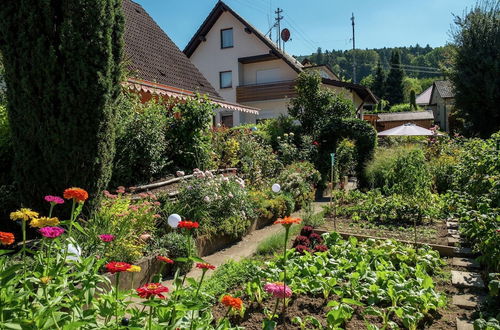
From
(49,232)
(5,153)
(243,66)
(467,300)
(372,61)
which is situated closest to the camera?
(49,232)

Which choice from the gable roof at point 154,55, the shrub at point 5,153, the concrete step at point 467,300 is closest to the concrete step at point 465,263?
the concrete step at point 467,300

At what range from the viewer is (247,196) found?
7.17 metres

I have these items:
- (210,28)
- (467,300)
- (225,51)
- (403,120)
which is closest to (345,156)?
(467,300)

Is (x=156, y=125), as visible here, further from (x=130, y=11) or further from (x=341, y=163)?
(x=130, y=11)

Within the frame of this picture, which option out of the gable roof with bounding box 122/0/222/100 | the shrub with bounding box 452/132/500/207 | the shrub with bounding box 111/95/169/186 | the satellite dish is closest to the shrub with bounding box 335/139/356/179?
the shrub with bounding box 452/132/500/207

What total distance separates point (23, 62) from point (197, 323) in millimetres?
3813

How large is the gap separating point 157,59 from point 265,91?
1116cm

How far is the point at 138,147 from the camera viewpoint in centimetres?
727

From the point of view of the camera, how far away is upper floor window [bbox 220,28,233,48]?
84.3 feet

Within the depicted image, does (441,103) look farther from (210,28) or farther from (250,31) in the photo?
(210,28)

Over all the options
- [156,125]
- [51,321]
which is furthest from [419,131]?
[51,321]

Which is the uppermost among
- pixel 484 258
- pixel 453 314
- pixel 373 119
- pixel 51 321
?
pixel 373 119

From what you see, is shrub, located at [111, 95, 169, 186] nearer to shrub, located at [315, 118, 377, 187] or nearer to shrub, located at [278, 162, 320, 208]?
shrub, located at [278, 162, 320, 208]

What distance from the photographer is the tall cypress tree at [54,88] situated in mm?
4336
